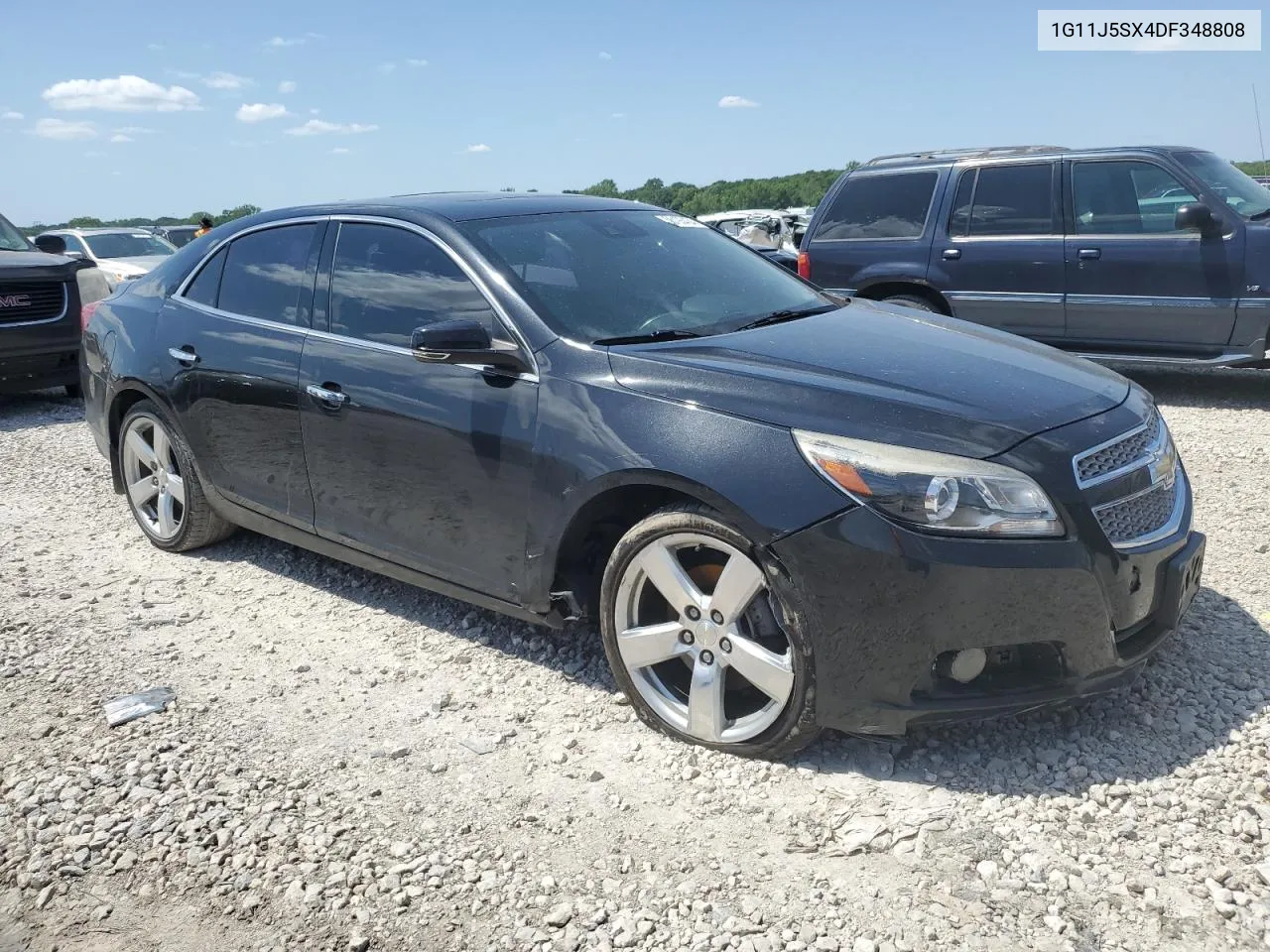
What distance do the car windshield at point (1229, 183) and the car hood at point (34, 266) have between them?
914 cm

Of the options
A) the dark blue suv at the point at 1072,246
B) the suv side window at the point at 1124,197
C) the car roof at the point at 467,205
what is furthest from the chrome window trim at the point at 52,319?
the suv side window at the point at 1124,197

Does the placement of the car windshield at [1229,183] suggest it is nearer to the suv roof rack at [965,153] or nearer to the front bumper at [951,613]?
the suv roof rack at [965,153]

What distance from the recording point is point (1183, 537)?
3.32 meters

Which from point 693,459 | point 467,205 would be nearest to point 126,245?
point 467,205

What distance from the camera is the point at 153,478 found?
17.6 ft

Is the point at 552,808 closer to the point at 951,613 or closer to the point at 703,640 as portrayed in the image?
the point at 703,640

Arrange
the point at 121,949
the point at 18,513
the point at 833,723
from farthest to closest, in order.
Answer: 1. the point at 18,513
2. the point at 833,723
3. the point at 121,949

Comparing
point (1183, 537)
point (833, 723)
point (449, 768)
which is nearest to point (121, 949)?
point (449, 768)

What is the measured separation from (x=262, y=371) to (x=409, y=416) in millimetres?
922

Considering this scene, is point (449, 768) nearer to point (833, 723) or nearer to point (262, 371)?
point (833, 723)

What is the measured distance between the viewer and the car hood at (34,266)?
30.5 feet

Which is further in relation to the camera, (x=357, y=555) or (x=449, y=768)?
(x=357, y=555)

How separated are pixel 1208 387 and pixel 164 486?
25.0ft

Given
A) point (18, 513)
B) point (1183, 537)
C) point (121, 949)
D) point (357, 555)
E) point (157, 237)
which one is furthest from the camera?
point (157, 237)
